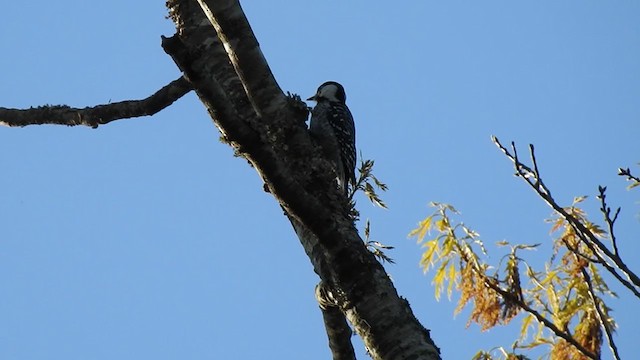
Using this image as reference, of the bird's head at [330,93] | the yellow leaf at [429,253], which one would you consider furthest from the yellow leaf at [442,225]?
the bird's head at [330,93]

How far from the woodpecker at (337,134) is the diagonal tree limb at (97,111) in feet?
13.0

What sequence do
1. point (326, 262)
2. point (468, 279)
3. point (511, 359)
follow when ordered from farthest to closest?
point (468, 279), point (511, 359), point (326, 262)

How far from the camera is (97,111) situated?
4355 millimetres

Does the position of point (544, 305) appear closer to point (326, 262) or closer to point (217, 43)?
point (326, 262)

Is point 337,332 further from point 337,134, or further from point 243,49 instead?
point 337,134

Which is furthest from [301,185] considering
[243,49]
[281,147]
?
[243,49]

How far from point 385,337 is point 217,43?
2.01 metres

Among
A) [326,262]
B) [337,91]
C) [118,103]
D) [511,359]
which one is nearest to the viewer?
[326,262]

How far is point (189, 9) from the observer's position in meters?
5.14

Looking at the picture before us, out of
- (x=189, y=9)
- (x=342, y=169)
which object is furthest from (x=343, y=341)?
(x=342, y=169)

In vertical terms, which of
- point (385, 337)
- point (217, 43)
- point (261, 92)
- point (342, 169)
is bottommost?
point (385, 337)

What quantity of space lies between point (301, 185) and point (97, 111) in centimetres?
121

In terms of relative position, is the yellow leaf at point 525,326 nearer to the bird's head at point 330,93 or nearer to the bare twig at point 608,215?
the bare twig at point 608,215

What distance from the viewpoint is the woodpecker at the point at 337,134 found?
8.85m
